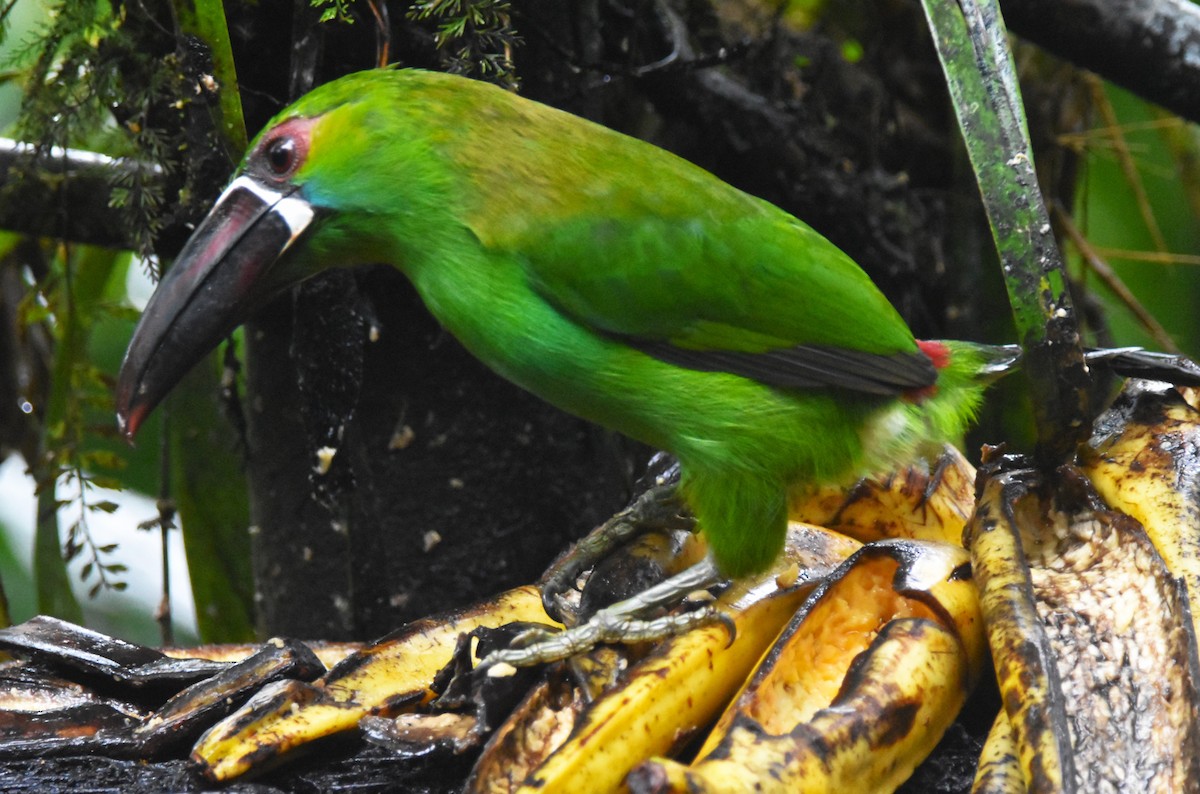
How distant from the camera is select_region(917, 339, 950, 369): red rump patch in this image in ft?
5.75

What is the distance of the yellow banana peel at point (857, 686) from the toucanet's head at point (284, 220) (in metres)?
0.72

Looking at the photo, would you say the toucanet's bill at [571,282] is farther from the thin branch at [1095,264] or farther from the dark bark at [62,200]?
the thin branch at [1095,264]

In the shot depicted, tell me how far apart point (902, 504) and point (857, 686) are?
1.84ft

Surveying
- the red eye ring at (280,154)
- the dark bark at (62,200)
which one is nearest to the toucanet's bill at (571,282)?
the red eye ring at (280,154)

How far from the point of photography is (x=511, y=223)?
1.56 meters

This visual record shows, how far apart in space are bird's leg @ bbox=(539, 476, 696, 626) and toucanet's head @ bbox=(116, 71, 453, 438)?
468 millimetres

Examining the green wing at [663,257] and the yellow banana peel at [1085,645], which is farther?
the green wing at [663,257]

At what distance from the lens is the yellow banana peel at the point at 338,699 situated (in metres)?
1.22

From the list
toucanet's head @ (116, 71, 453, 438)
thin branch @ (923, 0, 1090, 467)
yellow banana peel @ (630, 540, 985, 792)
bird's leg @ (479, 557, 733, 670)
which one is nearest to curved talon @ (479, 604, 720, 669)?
bird's leg @ (479, 557, 733, 670)

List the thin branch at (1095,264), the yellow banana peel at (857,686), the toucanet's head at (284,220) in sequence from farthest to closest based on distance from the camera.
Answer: the thin branch at (1095,264), the toucanet's head at (284,220), the yellow banana peel at (857,686)

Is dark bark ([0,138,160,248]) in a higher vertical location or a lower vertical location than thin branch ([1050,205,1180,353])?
higher

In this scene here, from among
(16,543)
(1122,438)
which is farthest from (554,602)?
(16,543)

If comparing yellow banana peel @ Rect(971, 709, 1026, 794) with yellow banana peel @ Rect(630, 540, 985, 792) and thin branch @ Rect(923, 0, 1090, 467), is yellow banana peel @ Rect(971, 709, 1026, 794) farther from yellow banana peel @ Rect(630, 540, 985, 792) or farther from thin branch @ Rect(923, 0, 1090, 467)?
thin branch @ Rect(923, 0, 1090, 467)

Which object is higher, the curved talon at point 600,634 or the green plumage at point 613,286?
the green plumage at point 613,286
